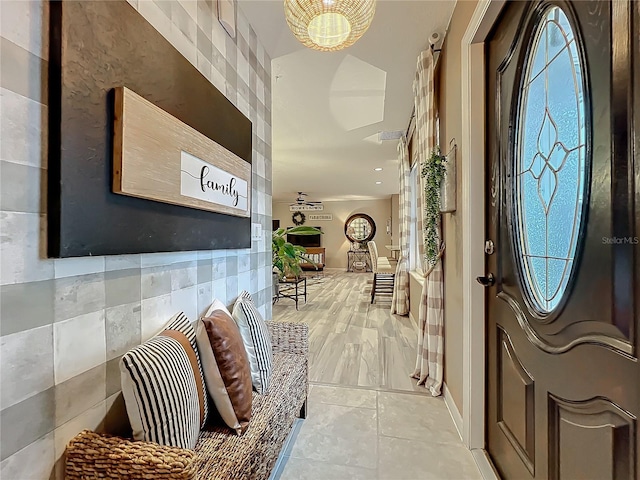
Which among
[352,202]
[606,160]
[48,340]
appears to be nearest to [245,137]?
[48,340]

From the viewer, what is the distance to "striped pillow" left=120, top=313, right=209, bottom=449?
0.86 meters

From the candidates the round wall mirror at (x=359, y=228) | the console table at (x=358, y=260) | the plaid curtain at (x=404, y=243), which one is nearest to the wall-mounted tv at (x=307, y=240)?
the round wall mirror at (x=359, y=228)

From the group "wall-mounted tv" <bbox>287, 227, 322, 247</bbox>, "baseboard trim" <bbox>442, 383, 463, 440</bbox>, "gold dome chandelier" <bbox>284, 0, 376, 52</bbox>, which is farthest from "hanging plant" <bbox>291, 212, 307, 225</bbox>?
"gold dome chandelier" <bbox>284, 0, 376, 52</bbox>

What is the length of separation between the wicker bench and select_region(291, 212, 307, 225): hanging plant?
389 inches

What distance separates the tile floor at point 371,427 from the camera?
1469 millimetres

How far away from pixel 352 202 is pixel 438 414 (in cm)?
951

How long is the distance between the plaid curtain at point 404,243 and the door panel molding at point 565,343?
2.90 meters

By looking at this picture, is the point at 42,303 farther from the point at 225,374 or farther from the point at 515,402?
the point at 515,402

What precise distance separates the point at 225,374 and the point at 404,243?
141 inches

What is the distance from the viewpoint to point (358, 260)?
426 inches

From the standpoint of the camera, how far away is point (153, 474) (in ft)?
2.44

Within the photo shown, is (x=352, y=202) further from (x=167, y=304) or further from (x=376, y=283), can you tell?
(x=167, y=304)

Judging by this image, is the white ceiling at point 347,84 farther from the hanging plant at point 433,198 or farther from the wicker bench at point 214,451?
the wicker bench at point 214,451

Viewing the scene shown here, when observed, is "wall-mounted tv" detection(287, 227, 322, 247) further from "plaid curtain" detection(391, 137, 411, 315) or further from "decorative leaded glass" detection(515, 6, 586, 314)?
"decorative leaded glass" detection(515, 6, 586, 314)
